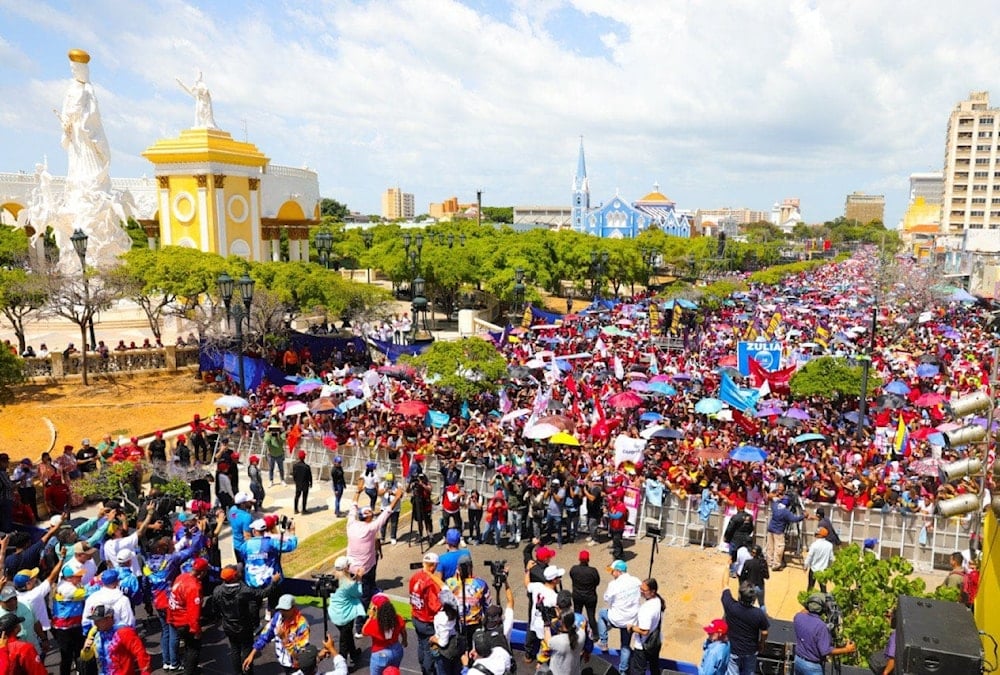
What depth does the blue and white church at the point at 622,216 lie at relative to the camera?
115 m

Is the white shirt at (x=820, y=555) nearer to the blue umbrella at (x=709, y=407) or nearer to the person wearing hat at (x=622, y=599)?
the person wearing hat at (x=622, y=599)

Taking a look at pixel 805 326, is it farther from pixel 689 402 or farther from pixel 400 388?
pixel 400 388

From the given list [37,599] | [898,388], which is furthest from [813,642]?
[898,388]

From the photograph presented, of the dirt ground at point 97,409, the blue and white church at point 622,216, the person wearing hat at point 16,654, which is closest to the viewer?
the person wearing hat at point 16,654

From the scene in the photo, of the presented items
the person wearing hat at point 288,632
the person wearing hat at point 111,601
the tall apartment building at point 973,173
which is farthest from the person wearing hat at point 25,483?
the tall apartment building at point 973,173

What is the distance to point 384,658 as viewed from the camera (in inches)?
273

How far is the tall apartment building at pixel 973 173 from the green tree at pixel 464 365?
426 feet

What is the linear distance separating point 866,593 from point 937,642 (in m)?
1.86

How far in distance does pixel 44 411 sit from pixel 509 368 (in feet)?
45.4

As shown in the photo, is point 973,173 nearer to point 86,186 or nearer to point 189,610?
point 86,186

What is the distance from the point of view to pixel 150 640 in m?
8.98

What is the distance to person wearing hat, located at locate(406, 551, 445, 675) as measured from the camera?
7.63m

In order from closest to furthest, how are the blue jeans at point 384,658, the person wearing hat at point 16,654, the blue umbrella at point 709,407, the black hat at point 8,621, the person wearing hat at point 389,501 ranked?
the person wearing hat at point 16,654 < the black hat at point 8,621 < the blue jeans at point 384,658 < the person wearing hat at point 389,501 < the blue umbrella at point 709,407

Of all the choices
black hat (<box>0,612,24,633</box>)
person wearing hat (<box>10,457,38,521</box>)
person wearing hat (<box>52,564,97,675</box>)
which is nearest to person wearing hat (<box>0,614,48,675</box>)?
black hat (<box>0,612,24,633</box>)
